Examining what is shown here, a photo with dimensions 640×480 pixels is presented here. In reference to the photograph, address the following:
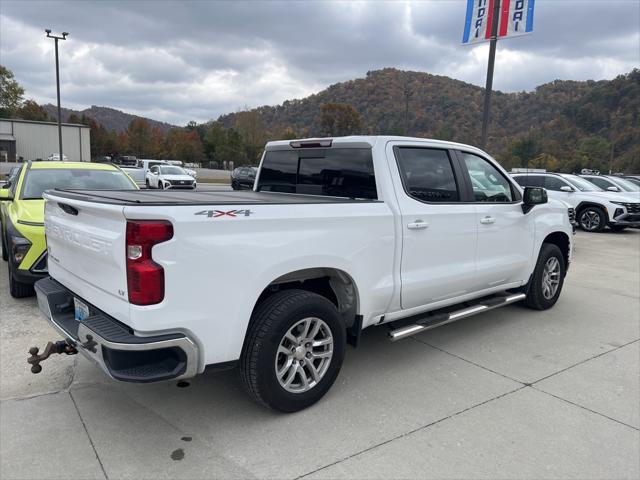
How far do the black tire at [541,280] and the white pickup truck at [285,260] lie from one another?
0.68m

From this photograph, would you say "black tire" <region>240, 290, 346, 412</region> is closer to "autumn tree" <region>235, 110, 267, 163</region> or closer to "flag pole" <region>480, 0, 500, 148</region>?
"flag pole" <region>480, 0, 500, 148</region>

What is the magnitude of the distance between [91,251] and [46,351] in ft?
2.61

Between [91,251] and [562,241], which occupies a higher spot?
[91,251]

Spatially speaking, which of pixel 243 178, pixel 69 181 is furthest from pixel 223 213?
pixel 243 178

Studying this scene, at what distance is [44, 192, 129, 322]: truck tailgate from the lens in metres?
2.61

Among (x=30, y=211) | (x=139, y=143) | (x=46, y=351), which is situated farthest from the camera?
(x=139, y=143)

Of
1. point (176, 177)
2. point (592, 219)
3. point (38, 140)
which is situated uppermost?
point (38, 140)

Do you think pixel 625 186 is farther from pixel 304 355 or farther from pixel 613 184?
pixel 304 355

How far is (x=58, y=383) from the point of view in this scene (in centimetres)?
368

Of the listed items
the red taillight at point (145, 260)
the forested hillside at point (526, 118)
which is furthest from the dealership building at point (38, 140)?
the red taillight at point (145, 260)

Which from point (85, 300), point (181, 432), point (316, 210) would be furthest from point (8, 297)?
point (316, 210)

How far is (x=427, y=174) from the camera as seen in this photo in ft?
13.6

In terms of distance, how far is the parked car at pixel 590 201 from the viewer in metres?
13.7

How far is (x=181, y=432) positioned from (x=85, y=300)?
1060 millimetres
